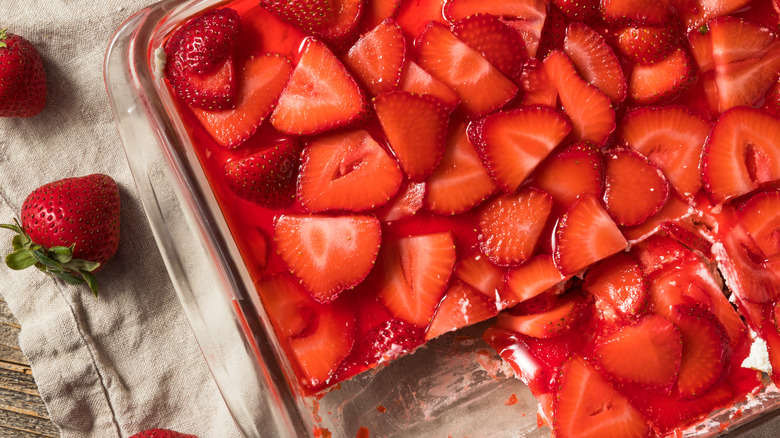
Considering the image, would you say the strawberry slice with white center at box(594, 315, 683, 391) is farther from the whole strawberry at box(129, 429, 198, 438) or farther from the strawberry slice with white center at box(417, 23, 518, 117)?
the whole strawberry at box(129, 429, 198, 438)

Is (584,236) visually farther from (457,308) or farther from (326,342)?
(326,342)

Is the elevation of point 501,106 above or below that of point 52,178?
above

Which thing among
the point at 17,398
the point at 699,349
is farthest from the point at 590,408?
the point at 17,398

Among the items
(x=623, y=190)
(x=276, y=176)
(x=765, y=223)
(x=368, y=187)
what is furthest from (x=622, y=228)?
(x=276, y=176)

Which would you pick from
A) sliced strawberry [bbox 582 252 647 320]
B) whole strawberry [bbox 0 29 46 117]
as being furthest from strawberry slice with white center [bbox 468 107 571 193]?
whole strawberry [bbox 0 29 46 117]

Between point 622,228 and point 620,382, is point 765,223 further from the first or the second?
point 620,382
